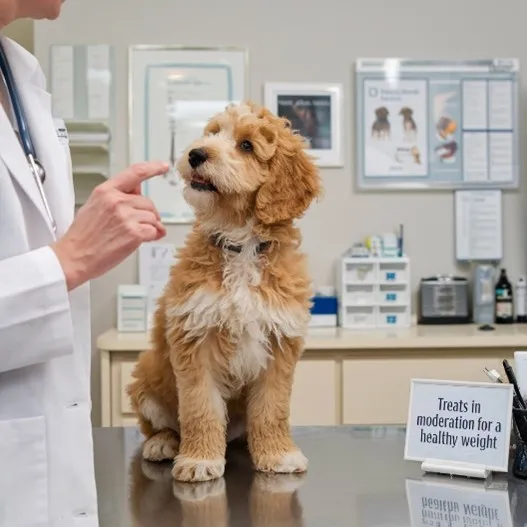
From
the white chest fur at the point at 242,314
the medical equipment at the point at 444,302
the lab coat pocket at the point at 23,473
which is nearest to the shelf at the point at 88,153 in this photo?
the medical equipment at the point at 444,302

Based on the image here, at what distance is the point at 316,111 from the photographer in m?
3.13

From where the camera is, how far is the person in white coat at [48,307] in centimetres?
90

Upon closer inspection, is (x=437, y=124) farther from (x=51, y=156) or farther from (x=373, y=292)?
(x=51, y=156)

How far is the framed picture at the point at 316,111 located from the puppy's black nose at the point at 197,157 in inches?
73.9

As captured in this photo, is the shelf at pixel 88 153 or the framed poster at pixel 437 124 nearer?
the shelf at pixel 88 153

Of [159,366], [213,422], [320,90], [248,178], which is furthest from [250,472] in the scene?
[320,90]

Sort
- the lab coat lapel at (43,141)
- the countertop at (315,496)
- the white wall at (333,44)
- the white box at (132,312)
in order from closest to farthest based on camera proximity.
A: the lab coat lapel at (43,141), the countertop at (315,496), the white box at (132,312), the white wall at (333,44)

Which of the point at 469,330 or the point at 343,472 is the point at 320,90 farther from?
the point at 343,472

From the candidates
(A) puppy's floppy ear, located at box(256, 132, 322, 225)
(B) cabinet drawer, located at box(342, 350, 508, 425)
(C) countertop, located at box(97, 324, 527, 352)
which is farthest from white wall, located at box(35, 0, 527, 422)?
(A) puppy's floppy ear, located at box(256, 132, 322, 225)

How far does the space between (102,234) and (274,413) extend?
529mm

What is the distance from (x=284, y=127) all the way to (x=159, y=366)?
0.49 metres

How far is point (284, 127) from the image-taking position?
1.32 metres

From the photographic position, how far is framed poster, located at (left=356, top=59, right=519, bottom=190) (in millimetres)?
3143

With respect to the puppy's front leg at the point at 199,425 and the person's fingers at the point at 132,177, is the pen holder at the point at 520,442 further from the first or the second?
the person's fingers at the point at 132,177
